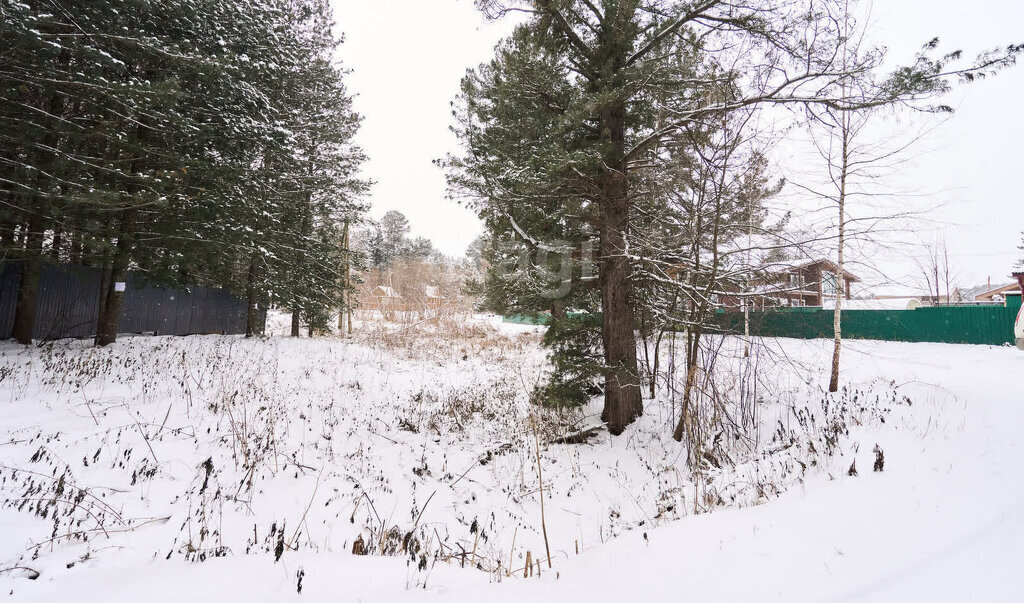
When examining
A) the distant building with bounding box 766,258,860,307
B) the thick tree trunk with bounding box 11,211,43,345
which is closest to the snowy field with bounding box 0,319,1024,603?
the thick tree trunk with bounding box 11,211,43,345

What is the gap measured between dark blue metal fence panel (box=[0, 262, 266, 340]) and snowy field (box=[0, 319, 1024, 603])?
2.14 metres

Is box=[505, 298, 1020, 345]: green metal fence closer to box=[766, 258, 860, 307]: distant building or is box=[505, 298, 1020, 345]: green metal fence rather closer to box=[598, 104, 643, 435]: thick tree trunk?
box=[598, 104, 643, 435]: thick tree trunk

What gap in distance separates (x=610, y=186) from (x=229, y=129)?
1012cm

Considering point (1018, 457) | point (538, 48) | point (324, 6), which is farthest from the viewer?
point (324, 6)

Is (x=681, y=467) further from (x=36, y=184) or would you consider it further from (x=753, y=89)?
(x=36, y=184)

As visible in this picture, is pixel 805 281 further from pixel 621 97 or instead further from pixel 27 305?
pixel 27 305

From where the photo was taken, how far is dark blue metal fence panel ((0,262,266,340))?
10.0 metres

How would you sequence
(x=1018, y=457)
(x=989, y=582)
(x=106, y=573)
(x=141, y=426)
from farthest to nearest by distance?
(x=141, y=426)
(x=1018, y=457)
(x=106, y=573)
(x=989, y=582)

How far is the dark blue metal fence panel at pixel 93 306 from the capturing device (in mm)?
10008

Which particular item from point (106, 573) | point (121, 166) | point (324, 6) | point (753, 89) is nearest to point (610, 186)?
point (753, 89)

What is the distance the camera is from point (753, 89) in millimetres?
5711

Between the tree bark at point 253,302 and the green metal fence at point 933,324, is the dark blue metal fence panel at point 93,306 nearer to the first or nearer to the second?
the tree bark at point 253,302

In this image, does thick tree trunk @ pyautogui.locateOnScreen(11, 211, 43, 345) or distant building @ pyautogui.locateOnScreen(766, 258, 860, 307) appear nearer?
distant building @ pyautogui.locateOnScreen(766, 258, 860, 307)

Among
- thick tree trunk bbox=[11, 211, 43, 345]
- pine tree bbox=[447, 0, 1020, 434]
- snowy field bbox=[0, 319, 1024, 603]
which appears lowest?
snowy field bbox=[0, 319, 1024, 603]
